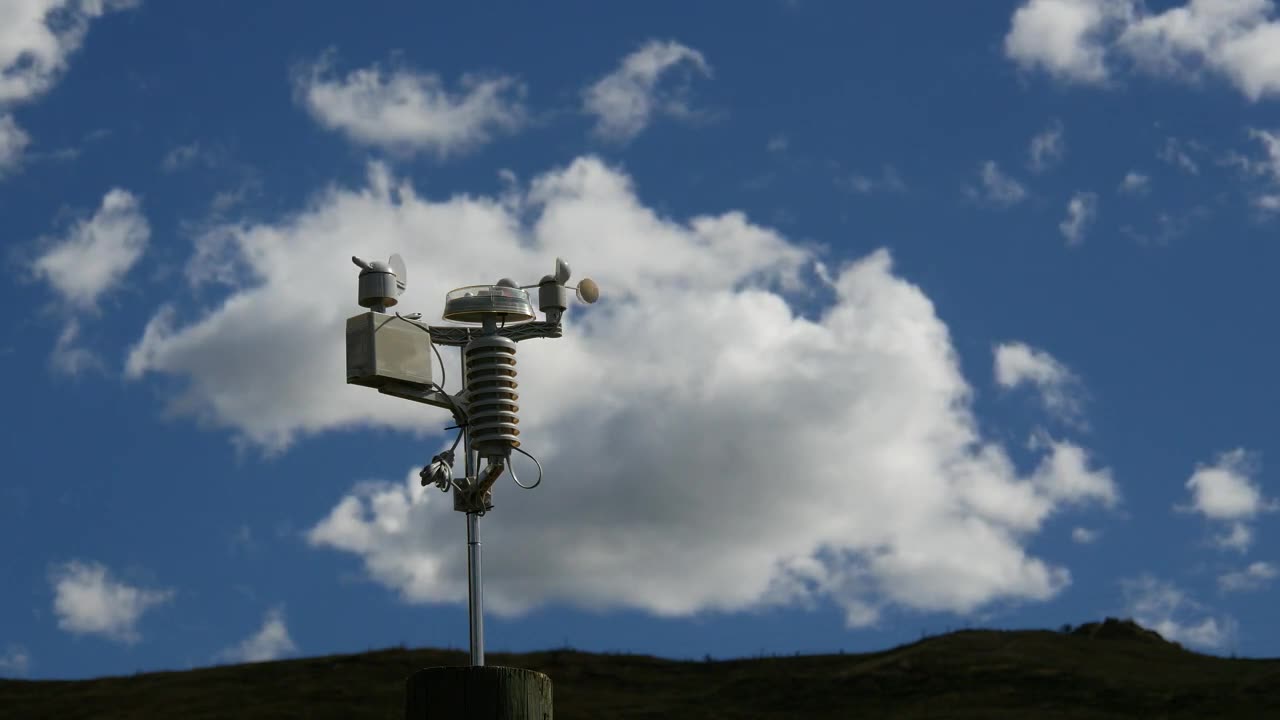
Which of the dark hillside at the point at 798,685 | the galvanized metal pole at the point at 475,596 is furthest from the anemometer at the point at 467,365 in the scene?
the dark hillside at the point at 798,685

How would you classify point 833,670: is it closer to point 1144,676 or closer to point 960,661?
point 960,661

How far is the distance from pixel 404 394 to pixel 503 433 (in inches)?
24.5

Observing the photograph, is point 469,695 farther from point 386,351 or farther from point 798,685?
point 798,685

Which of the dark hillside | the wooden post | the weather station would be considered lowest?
the wooden post

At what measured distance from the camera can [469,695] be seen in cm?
746

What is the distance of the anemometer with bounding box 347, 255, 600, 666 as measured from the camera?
880cm

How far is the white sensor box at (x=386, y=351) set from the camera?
879cm

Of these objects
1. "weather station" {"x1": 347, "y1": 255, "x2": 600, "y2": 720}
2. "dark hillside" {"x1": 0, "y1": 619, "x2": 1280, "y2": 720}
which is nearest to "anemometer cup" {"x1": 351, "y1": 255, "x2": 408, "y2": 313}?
"weather station" {"x1": 347, "y1": 255, "x2": 600, "y2": 720}

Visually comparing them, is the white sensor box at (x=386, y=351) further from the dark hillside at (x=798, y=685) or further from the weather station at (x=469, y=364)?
the dark hillside at (x=798, y=685)

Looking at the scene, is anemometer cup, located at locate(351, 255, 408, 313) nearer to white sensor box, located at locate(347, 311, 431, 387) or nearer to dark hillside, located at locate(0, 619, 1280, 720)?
white sensor box, located at locate(347, 311, 431, 387)

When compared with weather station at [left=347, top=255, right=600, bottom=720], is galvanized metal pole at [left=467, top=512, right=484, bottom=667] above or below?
below

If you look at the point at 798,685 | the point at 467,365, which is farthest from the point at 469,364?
the point at 798,685

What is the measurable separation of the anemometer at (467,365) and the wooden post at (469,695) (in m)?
0.97

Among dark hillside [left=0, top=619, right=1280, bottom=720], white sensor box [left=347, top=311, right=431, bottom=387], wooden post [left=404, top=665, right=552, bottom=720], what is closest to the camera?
wooden post [left=404, top=665, right=552, bottom=720]
